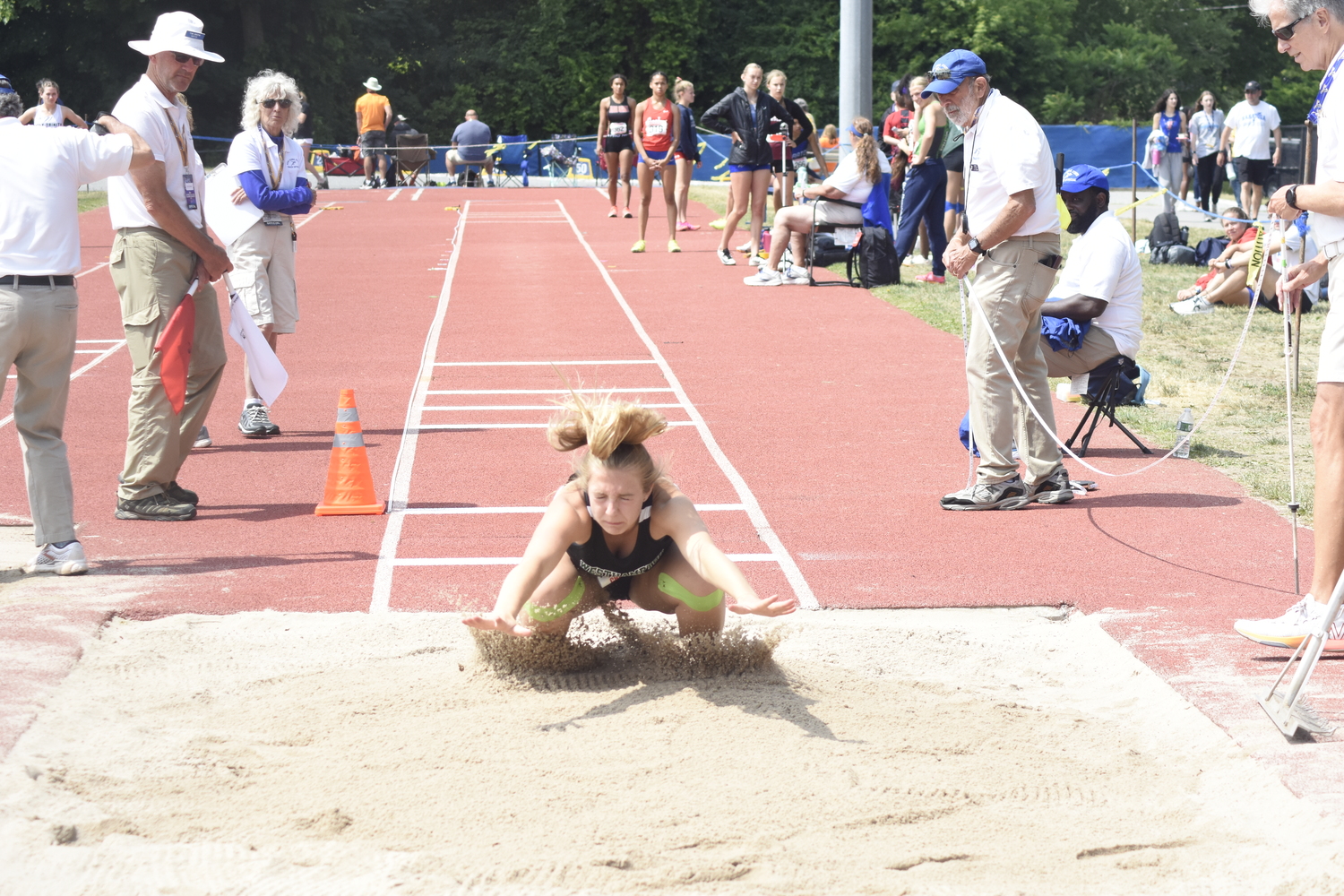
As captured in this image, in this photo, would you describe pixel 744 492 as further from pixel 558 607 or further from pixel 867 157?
pixel 867 157

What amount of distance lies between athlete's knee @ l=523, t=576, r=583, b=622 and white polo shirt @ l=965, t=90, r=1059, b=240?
3.28m

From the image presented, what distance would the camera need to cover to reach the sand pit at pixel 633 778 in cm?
365

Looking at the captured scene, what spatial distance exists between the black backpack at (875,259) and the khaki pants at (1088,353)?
772 cm

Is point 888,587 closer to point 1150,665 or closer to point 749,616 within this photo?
point 749,616

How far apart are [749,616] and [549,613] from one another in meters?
1.11

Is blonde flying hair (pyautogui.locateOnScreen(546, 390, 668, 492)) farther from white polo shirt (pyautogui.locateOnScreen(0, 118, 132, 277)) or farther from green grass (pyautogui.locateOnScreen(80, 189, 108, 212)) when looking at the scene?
green grass (pyautogui.locateOnScreen(80, 189, 108, 212))

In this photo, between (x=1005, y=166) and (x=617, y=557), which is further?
(x=1005, y=166)

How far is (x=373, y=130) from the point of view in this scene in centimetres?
3322

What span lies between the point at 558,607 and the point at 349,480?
8.39 feet

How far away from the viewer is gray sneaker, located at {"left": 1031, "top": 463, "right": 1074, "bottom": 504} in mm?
7430

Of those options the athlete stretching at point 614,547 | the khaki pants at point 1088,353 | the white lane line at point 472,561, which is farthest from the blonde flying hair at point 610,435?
the khaki pants at point 1088,353

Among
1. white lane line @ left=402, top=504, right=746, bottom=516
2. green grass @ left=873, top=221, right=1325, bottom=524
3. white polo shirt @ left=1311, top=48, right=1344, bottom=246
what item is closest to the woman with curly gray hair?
white lane line @ left=402, top=504, right=746, bottom=516

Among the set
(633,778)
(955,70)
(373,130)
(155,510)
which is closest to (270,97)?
(155,510)

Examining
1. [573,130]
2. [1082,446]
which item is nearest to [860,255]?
[1082,446]
